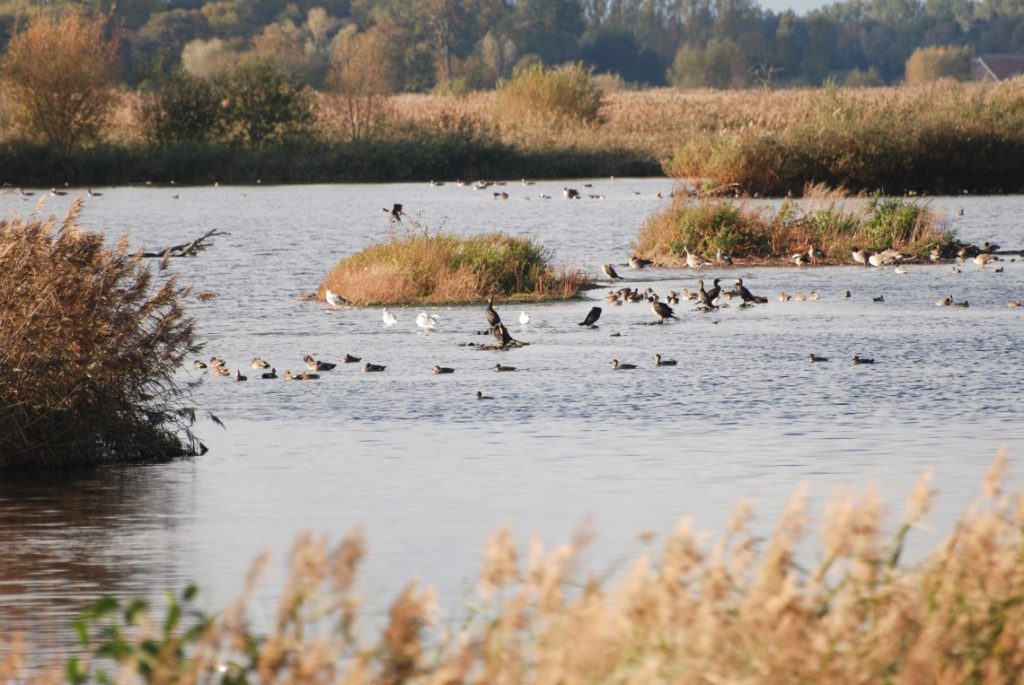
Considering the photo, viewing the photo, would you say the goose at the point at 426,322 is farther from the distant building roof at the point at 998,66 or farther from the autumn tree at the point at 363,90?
the distant building roof at the point at 998,66

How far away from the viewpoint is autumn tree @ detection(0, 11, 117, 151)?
73.9 meters

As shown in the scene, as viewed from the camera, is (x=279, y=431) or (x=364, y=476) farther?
(x=279, y=431)

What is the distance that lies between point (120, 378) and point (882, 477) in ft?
20.9

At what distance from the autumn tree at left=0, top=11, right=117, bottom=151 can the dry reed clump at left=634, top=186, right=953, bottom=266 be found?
38.6m

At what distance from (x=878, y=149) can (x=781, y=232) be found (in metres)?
18.3

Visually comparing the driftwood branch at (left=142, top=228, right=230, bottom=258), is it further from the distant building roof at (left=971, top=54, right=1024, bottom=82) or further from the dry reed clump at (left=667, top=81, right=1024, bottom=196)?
the distant building roof at (left=971, top=54, right=1024, bottom=82)

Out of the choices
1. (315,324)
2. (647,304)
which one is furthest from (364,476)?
(647,304)

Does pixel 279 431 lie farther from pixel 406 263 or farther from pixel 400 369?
pixel 406 263

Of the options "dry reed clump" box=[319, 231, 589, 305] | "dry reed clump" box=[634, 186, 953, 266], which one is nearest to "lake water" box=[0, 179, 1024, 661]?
"dry reed clump" box=[319, 231, 589, 305]

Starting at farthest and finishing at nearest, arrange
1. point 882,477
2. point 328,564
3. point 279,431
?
point 279,431
point 882,477
point 328,564

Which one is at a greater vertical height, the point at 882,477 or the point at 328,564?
the point at 328,564

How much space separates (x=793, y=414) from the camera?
753 inches

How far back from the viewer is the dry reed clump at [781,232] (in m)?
40.0

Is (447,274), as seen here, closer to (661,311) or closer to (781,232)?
(661,311)
